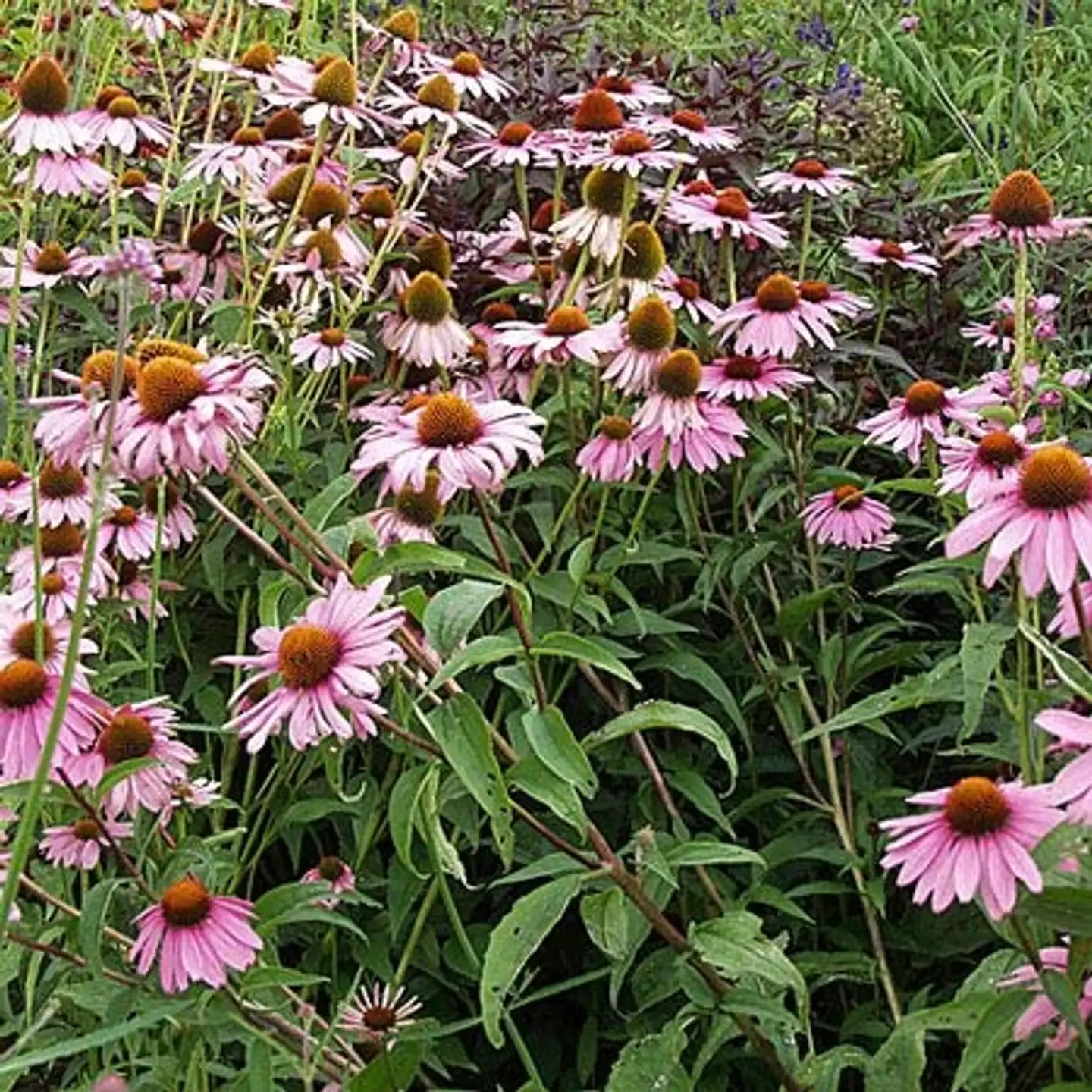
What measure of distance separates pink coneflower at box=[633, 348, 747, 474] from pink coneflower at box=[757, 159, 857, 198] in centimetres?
35

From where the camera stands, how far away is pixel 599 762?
1.71 meters

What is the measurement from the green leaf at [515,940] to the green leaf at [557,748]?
0.07 m

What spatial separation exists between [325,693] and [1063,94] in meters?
2.98

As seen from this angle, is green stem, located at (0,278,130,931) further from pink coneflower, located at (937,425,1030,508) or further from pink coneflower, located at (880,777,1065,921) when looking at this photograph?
pink coneflower, located at (937,425,1030,508)

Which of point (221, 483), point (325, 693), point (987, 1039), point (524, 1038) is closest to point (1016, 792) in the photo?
point (987, 1039)

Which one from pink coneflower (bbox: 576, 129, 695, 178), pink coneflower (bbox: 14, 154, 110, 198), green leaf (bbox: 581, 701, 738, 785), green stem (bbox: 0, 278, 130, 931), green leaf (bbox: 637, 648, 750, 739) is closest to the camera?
green stem (bbox: 0, 278, 130, 931)

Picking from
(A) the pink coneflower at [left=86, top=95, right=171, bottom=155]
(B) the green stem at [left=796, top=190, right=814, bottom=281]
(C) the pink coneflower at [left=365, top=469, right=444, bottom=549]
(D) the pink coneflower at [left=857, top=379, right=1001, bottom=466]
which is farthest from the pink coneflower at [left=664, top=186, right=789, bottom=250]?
(A) the pink coneflower at [left=86, top=95, right=171, bottom=155]

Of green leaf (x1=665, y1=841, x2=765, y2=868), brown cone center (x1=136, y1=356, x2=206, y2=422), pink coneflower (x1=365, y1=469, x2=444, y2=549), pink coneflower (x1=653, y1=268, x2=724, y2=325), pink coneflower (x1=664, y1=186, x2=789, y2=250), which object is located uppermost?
brown cone center (x1=136, y1=356, x2=206, y2=422)

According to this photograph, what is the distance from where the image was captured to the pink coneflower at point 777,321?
173 centimetres

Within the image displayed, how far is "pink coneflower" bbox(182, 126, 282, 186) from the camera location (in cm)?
192

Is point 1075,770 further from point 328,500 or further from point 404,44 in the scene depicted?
point 404,44

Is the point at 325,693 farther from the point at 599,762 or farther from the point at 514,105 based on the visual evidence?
the point at 514,105

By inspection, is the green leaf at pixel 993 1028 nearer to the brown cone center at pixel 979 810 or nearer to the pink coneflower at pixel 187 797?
the brown cone center at pixel 979 810

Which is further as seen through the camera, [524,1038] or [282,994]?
[524,1038]
